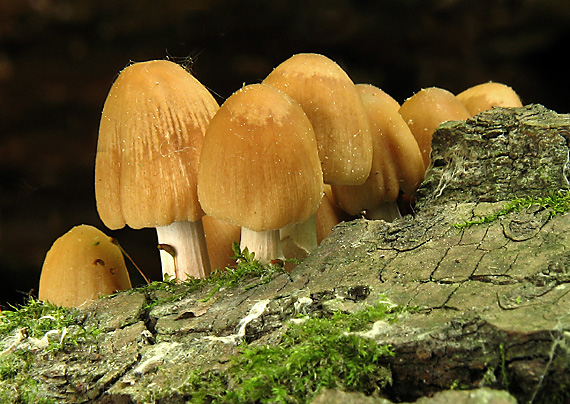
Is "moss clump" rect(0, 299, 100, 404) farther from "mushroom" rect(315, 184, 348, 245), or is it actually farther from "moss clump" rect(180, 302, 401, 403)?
"mushroom" rect(315, 184, 348, 245)

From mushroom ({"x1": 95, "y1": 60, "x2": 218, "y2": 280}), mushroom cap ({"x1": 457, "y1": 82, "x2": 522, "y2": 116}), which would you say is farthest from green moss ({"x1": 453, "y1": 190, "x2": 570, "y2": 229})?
mushroom cap ({"x1": 457, "y1": 82, "x2": 522, "y2": 116})

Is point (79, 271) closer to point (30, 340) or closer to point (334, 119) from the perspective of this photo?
point (30, 340)

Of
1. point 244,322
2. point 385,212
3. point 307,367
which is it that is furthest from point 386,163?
point 307,367

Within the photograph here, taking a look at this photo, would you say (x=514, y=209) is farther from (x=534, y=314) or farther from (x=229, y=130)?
(x=229, y=130)

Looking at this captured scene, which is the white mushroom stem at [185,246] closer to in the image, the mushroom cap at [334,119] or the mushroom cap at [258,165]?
the mushroom cap at [258,165]

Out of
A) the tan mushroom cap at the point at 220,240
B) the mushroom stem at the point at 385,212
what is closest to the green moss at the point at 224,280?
the tan mushroom cap at the point at 220,240
